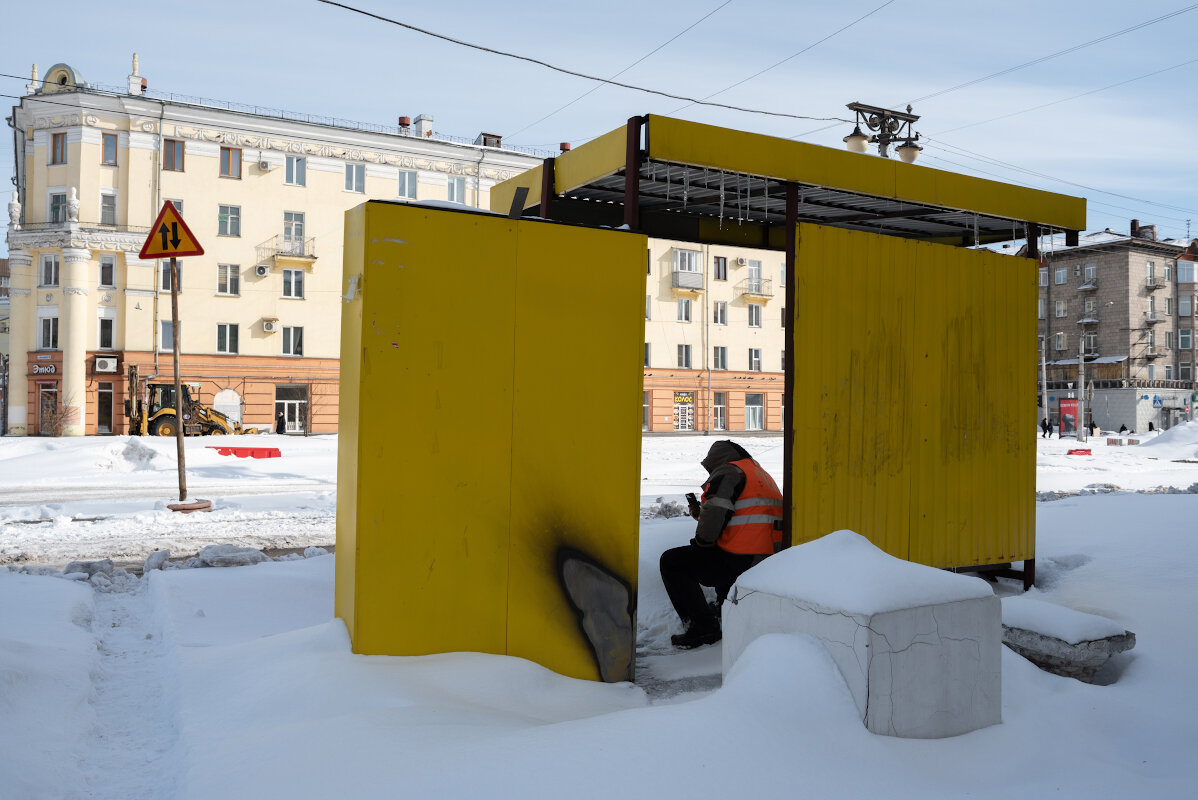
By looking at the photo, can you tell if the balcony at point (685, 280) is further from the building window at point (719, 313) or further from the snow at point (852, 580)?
the snow at point (852, 580)

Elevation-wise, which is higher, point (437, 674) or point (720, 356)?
point (720, 356)

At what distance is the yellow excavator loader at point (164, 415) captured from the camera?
94.3 feet

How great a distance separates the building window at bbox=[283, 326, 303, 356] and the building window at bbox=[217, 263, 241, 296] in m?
2.42

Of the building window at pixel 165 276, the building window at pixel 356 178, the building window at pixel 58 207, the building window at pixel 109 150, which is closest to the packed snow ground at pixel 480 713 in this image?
the building window at pixel 165 276

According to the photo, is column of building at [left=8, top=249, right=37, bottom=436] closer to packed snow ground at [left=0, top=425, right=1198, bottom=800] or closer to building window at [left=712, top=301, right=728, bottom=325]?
building window at [left=712, top=301, right=728, bottom=325]

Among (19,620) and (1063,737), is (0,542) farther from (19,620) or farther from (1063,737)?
(1063,737)

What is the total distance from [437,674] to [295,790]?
1280mm

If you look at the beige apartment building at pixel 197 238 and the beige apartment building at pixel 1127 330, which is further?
the beige apartment building at pixel 1127 330

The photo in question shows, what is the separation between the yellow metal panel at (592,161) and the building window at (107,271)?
3204 centimetres

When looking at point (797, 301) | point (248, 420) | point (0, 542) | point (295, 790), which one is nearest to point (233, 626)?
point (295, 790)

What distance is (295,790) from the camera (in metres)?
2.84

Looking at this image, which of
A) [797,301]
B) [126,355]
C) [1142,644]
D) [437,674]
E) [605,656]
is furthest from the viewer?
[126,355]

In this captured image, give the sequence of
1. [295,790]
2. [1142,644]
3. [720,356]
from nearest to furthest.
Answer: [295,790] → [1142,644] → [720,356]

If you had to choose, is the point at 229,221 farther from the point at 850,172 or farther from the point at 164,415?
the point at 850,172
